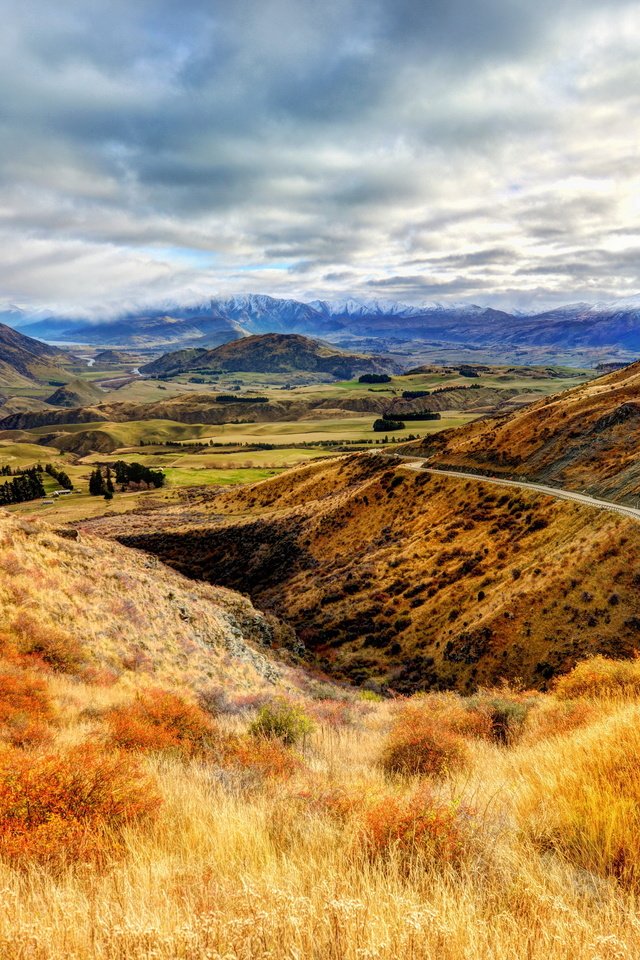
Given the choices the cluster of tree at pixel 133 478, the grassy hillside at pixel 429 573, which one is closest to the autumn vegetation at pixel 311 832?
the grassy hillside at pixel 429 573

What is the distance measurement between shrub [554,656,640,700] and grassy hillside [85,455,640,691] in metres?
13.3

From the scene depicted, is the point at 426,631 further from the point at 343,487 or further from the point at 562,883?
the point at 343,487

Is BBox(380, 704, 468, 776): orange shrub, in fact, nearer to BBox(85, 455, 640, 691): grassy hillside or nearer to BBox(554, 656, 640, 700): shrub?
BBox(554, 656, 640, 700): shrub

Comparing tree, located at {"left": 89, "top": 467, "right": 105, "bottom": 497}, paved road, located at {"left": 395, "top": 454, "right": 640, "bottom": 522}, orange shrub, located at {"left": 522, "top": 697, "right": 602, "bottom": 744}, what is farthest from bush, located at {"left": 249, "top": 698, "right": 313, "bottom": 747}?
tree, located at {"left": 89, "top": 467, "right": 105, "bottom": 497}

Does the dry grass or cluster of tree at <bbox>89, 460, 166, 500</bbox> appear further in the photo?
cluster of tree at <bbox>89, 460, 166, 500</bbox>

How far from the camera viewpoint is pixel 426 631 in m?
36.6

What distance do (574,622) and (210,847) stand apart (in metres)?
28.7

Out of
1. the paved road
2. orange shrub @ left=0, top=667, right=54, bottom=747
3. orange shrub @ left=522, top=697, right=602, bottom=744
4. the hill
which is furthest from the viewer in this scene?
the hill

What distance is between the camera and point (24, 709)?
10.6m

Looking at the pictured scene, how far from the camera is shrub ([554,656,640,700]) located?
12359 millimetres

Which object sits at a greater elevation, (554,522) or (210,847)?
(210,847)

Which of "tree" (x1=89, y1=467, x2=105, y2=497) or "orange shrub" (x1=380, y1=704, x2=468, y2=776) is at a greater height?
"orange shrub" (x1=380, y1=704, x2=468, y2=776)

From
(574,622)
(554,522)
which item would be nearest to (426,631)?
(574,622)

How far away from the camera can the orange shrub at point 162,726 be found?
31.8ft
